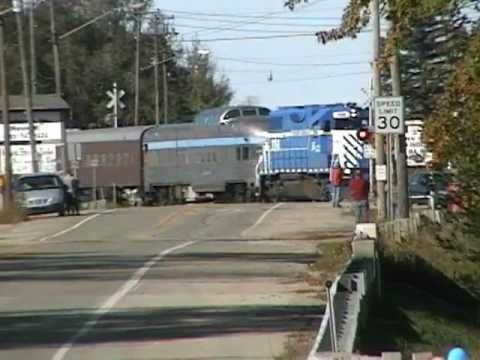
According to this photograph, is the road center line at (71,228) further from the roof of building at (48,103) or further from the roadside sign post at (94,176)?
the roof of building at (48,103)

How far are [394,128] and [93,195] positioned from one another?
41.8 metres

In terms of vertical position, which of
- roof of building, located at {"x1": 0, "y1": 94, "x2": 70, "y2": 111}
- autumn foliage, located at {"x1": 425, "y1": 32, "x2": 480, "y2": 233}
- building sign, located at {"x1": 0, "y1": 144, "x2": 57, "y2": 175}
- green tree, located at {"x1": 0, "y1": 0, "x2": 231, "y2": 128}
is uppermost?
green tree, located at {"x1": 0, "y1": 0, "x2": 231, "y2": 128}

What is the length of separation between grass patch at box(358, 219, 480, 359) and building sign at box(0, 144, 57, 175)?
125 ft

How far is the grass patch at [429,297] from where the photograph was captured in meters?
21.0

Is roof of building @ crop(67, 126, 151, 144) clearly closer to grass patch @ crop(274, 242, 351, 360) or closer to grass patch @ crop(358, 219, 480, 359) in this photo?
grass patch @ crop(274, 242, 351, 360)

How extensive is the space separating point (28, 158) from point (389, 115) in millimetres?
42575

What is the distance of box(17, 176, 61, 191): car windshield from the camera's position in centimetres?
5216

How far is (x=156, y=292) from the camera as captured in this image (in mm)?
23203

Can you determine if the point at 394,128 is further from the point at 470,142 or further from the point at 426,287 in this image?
the point at 470,142


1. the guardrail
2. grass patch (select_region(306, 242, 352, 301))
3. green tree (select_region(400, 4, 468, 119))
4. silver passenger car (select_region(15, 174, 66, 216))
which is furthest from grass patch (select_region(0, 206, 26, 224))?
the guardrail

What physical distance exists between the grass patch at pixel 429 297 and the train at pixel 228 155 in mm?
25212

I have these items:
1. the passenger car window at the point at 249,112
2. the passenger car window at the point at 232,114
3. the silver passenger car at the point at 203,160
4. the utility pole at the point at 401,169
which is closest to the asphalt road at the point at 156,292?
the utility pole at the point at 401,169

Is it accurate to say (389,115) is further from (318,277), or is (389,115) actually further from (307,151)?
(307,151)

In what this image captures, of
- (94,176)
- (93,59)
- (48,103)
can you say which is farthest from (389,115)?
(93,59)
